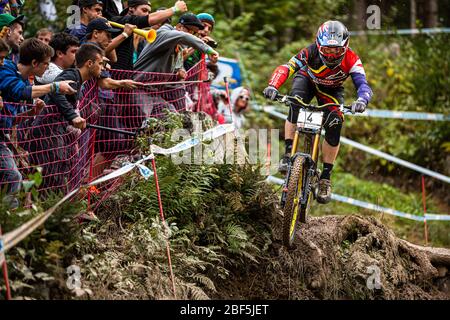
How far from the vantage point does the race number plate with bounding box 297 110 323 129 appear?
8.09 meters

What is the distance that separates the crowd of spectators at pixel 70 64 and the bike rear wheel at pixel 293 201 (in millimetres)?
1997

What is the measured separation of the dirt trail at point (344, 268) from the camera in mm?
8016

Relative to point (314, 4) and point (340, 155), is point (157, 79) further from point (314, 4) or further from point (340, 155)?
point (314, 4)

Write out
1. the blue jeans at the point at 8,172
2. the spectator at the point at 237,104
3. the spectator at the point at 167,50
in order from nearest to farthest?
the blue jeans at the point at 8,172 → the spectator at the point at 167,50 → the spectator at the point at 237,104

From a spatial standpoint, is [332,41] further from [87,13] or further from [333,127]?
[87,13]

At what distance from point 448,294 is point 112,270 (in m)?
4.76

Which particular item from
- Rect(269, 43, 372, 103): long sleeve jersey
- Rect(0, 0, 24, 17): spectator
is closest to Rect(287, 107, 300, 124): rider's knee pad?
Rect(269, 43, 372, 103): long sleeve jersey

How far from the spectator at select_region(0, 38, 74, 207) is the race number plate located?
2523mm

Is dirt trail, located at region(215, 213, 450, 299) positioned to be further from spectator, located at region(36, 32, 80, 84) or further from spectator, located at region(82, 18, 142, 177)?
spectator, located at region(36, 32, 80, 84)

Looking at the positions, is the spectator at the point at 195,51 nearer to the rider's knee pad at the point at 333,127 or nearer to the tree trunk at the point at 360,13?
the rider's knee pad at the point at 333,127

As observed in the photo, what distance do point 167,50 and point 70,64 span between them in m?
1.45

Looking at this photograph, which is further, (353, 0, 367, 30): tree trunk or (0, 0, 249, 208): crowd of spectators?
(353, 0, 367, 30): tree trunk

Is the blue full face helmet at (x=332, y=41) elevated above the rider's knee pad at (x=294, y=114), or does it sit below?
above

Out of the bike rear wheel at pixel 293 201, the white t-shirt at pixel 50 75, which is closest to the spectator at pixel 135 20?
the white t-shirt at pixel 50 75
